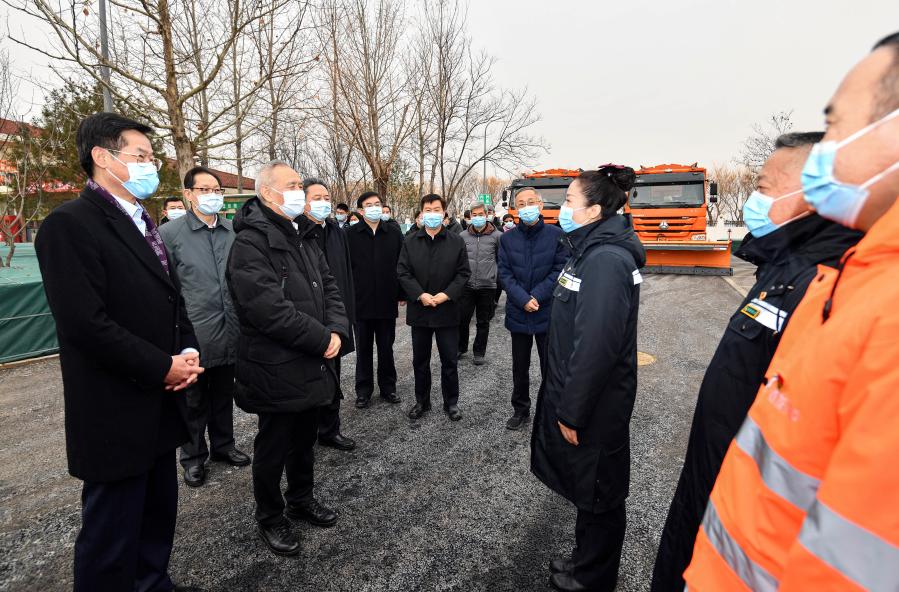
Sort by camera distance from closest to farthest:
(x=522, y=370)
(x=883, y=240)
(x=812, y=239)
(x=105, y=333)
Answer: (x=883, y=240), (x=812, y=239), (x=105, y=333), (x=522, y=370)

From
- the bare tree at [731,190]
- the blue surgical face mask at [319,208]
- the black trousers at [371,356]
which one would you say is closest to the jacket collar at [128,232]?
the blue surgical face mask at [319,208]

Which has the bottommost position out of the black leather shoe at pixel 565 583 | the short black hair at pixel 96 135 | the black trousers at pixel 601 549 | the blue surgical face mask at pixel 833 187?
the black leather shoe at pixel 565 583

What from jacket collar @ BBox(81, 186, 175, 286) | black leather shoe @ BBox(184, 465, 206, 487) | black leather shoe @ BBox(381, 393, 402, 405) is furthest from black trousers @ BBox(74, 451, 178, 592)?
black leather shoe @ BBox(381, 393, 402, 405)

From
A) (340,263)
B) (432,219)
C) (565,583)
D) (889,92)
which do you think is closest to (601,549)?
(565,583)

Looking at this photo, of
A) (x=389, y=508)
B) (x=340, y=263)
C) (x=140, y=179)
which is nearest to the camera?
(x=140, y=179)

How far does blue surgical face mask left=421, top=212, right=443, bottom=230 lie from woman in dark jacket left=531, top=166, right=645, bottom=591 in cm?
227

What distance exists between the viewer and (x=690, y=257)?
1367 cm

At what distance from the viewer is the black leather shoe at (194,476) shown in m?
3.29

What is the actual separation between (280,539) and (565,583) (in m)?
1.61

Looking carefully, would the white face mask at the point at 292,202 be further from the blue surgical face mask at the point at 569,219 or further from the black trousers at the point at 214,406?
the blue surgical face mask at the point at 569,219

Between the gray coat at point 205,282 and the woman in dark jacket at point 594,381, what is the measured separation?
245 centimetres

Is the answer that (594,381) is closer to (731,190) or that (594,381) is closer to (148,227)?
(148,227)

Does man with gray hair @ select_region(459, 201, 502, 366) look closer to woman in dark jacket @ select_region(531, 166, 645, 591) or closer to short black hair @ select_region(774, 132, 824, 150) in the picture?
woman in dark jacket @ select_region(531, 166, 645, 591)

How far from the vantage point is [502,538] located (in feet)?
8.91
